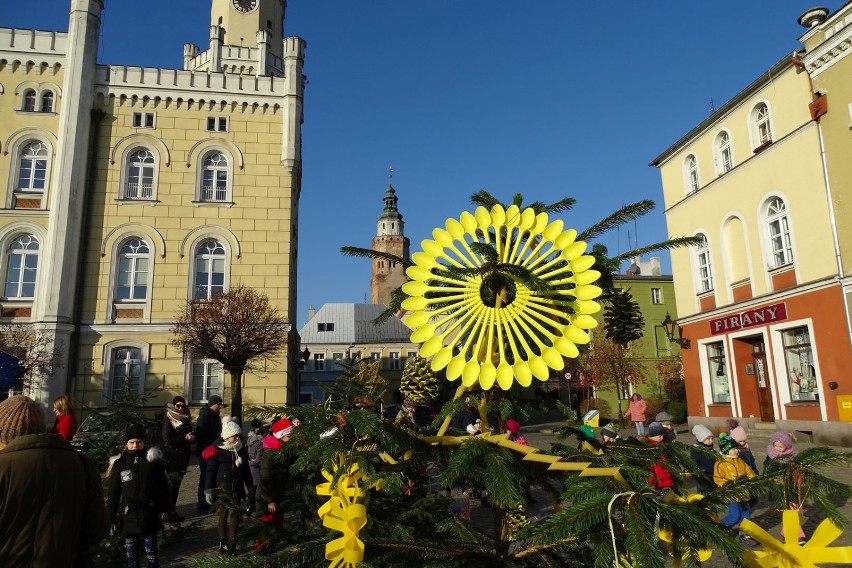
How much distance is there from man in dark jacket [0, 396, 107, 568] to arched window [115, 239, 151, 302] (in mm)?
18766

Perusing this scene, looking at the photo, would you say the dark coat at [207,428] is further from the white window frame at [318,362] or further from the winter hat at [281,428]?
the white window frame at [318,362]

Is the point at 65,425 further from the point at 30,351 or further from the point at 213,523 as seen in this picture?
the point at 30,351

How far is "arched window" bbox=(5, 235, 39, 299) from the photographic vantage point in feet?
64.4

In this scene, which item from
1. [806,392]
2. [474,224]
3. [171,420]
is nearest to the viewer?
[474,224]

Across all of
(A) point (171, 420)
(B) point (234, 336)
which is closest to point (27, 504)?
(A) point (171, 420)

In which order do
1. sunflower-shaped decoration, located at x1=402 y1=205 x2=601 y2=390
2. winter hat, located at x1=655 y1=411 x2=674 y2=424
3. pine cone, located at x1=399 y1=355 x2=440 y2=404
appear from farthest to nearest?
winter hat, located at x1=655 y1=411 x2=674 y2=424, pine cone, located at x1=399 y1=355 x2=440 y2=404, sunflower-shaped decoration, located at x1=402 y1=205 x2=601 y2=390

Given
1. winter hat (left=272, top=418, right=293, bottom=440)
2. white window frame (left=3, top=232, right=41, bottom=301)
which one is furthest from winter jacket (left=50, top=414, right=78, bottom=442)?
white window frame (left=3, top=232, right=41, bottom=301)

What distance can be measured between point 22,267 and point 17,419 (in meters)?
20.5

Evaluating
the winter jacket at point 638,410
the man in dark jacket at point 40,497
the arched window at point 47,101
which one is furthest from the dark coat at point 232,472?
the arched window at point 47,101

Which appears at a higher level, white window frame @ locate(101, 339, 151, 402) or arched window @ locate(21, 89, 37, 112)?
arched window @ locate(21, 89, 37, 112)

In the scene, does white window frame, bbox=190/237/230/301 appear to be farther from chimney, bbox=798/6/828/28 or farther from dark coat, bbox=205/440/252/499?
chimney, bbox=798/6/828/28

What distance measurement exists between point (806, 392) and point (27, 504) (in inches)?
761

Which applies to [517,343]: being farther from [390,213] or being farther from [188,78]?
[390,213]

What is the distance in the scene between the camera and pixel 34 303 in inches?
763
